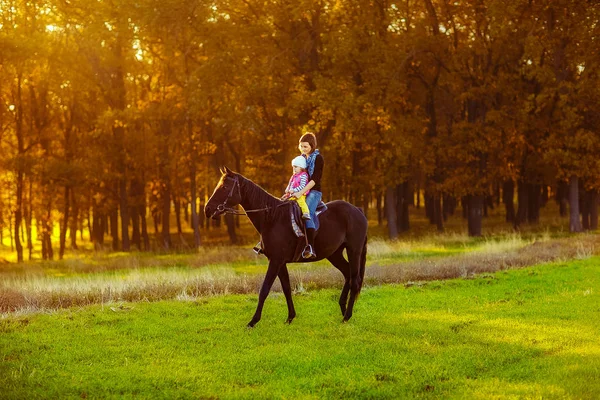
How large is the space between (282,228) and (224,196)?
4.52ft

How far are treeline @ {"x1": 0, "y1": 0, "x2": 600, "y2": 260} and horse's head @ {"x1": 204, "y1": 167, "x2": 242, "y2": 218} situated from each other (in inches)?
882

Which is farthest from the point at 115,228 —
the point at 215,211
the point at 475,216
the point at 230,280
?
the point at 215,211

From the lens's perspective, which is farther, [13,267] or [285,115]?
[285,115]

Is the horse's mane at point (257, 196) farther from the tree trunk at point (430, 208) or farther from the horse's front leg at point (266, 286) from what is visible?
the tree trunk at point (430, 208)

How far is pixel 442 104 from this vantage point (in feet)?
161

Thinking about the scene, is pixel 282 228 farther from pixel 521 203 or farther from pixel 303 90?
pixel 521 203

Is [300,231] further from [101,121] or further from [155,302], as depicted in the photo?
[101,121]

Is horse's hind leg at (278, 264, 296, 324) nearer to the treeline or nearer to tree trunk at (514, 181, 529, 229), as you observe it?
the treeline

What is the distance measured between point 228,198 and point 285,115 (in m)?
29.3

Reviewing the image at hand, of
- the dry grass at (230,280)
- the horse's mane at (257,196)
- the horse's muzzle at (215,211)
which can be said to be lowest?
the dry grass at (230,280)

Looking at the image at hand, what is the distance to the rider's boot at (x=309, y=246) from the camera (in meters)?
13.7

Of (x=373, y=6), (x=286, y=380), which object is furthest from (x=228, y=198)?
(x=373, y=6)

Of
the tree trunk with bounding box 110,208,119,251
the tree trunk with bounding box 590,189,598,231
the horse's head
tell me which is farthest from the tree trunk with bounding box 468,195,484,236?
the horse's head

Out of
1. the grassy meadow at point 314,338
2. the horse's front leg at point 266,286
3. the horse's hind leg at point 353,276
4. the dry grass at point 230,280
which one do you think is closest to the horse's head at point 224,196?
the horse's front leg at point 266,286
